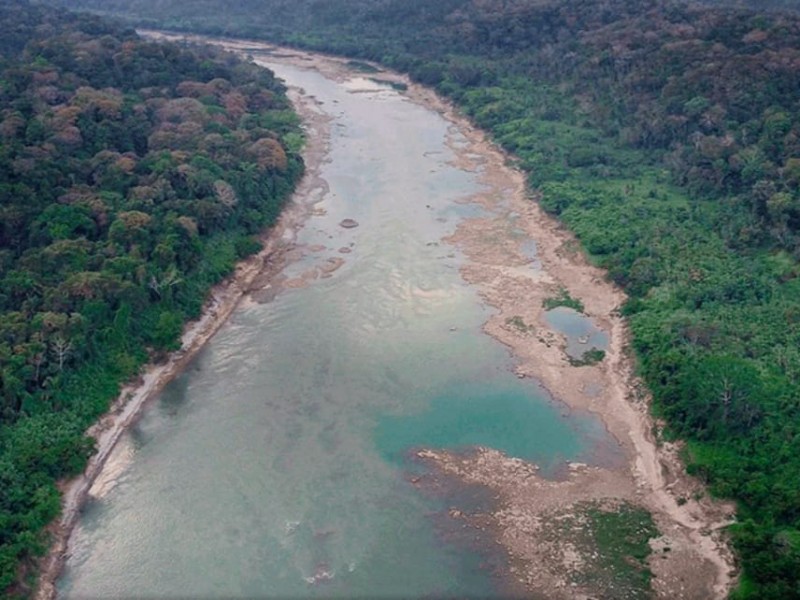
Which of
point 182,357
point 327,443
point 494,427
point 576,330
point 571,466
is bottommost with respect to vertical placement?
point 182,357

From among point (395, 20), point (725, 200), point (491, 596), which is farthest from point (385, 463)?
point (395, 20)

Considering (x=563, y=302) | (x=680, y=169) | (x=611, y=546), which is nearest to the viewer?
(x=611, y=546)

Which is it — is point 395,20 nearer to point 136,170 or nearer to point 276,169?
point 276,169

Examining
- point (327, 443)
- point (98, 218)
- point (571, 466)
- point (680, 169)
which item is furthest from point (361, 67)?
point (571, 466)

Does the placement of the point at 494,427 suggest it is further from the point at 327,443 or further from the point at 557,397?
the point at 327,443

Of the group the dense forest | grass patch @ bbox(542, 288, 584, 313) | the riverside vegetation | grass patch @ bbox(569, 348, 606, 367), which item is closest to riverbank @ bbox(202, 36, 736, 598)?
grass patch @ bbox(569, 348, 606, 367)

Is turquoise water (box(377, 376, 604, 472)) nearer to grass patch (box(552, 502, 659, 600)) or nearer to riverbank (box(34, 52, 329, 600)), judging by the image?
grass patch (box(552, 502, 659, 600))

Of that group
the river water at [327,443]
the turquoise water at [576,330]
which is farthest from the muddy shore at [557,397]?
the river water at [327,443]
